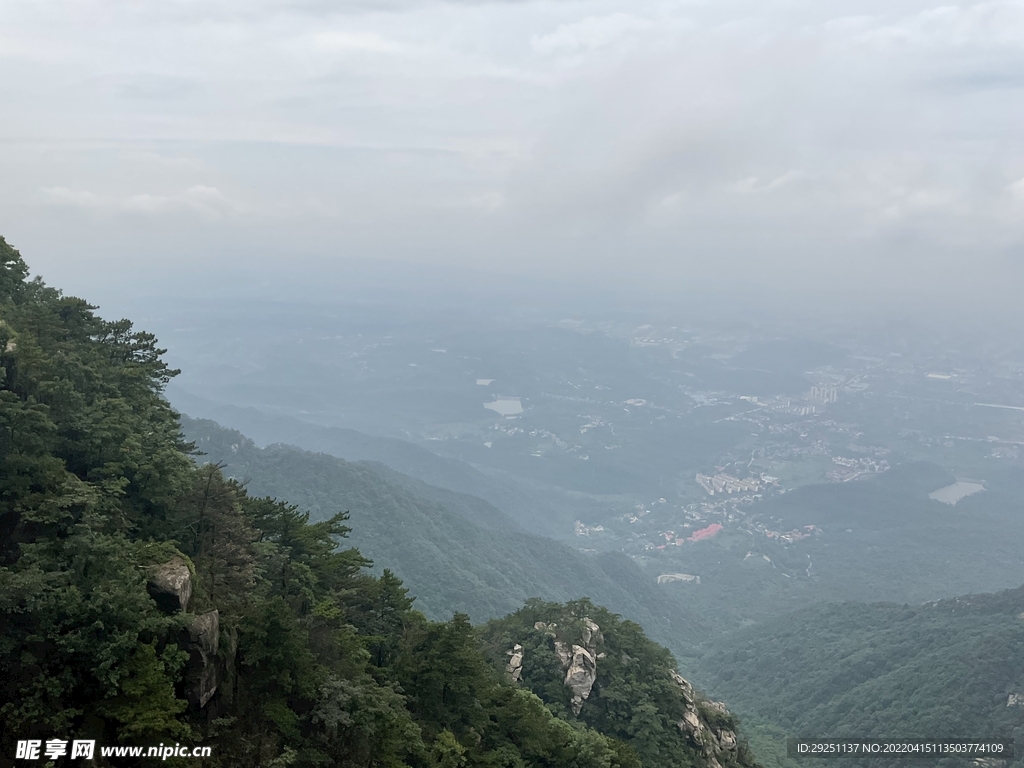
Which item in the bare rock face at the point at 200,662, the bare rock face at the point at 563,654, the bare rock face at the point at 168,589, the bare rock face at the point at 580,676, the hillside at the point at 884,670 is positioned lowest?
the hillside at the point at 884,670

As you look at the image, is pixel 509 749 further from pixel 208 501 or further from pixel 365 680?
pixel 208 501

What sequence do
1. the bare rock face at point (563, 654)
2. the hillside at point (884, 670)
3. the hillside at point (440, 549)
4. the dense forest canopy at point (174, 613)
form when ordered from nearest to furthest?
the dense forest canopy at point (174, 613), the bare rock face at point (563, 654), the hillside at point (884, 670), the hillside at point (440, 549)

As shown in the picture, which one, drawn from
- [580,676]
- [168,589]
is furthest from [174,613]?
[580,676]

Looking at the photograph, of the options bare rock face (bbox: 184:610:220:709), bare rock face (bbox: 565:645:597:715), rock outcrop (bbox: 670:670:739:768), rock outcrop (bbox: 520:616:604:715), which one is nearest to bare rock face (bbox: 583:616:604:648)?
rock outcrop (bbox: 520:616:604:715)

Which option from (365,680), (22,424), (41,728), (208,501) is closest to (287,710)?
(365,680)

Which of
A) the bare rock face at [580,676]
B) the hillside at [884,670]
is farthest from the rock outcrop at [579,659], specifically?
the hillside at [884,670]

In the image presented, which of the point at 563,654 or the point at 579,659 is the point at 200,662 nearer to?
the point at 563,654

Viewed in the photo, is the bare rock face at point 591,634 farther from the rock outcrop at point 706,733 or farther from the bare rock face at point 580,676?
the rock outcrop at point 706,733
